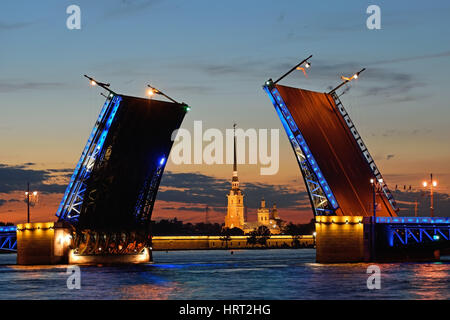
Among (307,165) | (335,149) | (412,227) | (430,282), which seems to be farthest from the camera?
(412,227)

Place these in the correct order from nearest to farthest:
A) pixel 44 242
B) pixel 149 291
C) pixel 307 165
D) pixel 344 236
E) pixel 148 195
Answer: pixel 149 291 < pixel 307 165 < pixel 344 236 < pixel 44 242 < pixel 148 195

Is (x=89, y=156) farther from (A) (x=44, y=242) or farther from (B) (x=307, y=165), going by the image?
(B) (x=307, y=165)

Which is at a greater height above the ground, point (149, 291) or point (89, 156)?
point (89, 156)

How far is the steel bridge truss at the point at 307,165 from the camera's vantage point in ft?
211

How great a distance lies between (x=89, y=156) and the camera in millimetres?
63031

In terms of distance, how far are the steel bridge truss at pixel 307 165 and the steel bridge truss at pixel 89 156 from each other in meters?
11.2

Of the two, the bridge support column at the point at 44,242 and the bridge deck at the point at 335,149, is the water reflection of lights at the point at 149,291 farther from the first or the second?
the bridge support column at the point at 44,242

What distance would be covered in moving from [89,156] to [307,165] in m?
15.7

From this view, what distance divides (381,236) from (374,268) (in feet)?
17.7

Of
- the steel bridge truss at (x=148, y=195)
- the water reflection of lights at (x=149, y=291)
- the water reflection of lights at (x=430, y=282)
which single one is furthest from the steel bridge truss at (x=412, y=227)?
the water reflection of lights at (x=149, y=291)

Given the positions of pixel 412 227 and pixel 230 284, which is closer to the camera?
pixel 230 284

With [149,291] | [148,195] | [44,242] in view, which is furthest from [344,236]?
[149,291]
